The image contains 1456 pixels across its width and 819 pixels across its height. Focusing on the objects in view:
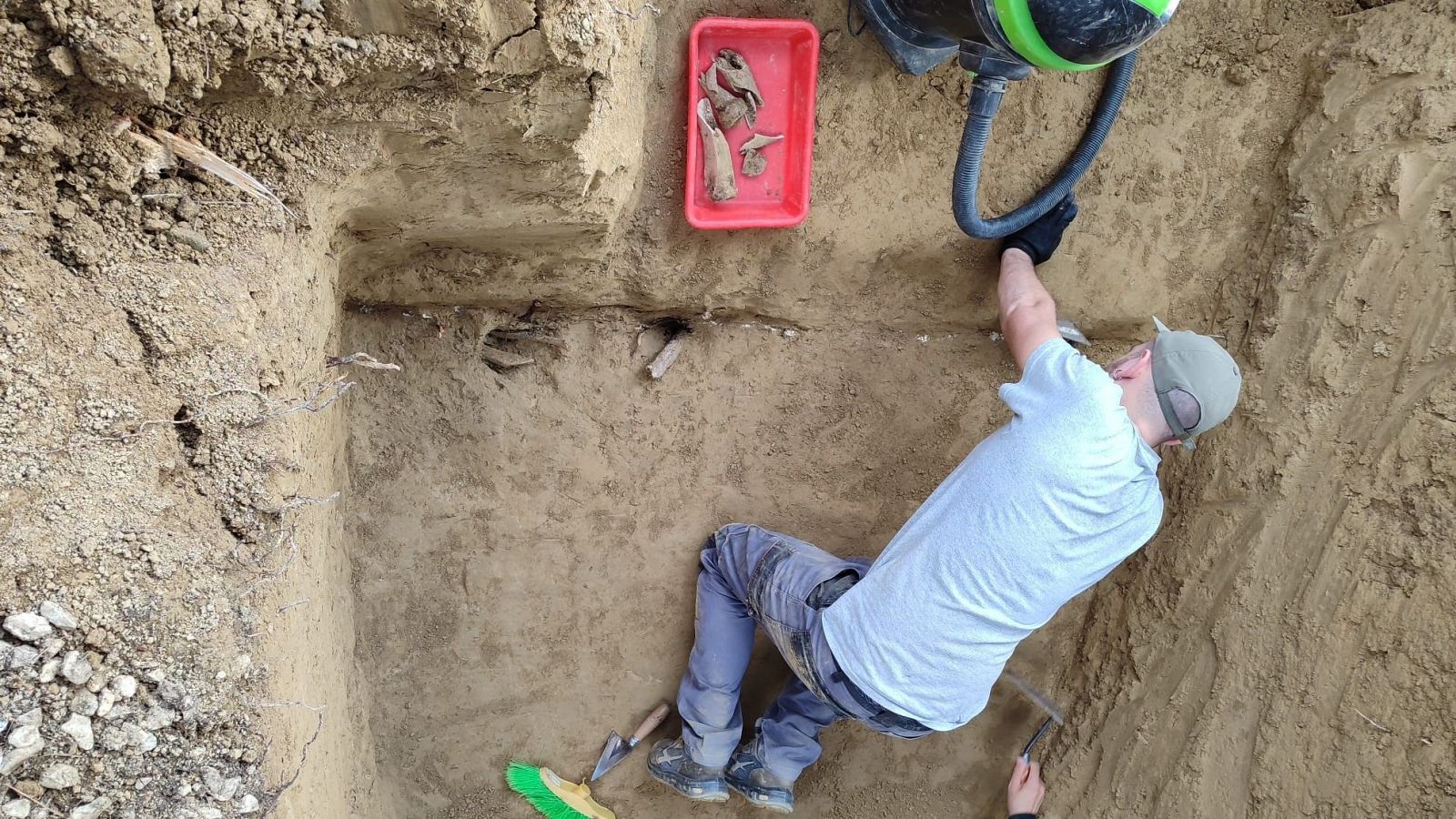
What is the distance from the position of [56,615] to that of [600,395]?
4.64 ft

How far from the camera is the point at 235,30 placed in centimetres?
136

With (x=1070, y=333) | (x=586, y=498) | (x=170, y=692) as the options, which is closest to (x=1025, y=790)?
(x=1070, y=333)

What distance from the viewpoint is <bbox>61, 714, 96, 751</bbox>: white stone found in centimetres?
135

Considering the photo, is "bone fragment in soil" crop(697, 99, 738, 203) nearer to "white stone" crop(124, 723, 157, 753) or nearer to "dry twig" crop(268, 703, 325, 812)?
"dry twig" crop(268, 703, 325, 812)

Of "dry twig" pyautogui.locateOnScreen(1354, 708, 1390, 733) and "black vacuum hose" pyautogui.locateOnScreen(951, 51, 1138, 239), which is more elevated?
"black vacuum hose" pyautogui.locateOnScreen(951, 51, 1138, 239)

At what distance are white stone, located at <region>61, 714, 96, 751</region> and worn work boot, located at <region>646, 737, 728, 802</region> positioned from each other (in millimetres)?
1544

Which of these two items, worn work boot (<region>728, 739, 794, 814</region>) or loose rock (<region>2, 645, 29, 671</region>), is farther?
worn work boot (<region>728, 739, 794, 814</region>)

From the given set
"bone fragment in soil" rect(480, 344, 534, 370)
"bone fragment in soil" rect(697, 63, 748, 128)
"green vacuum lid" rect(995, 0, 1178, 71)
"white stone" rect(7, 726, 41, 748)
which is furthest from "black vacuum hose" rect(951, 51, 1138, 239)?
"white stone" rect(7, 726, 41, 748)

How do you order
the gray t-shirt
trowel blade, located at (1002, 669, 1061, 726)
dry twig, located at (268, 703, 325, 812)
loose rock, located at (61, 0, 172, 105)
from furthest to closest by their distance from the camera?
trowel blade, located at (1002, 669, 1061, 726) → the gray t-shirt → dry twig, located at (268, 703, 325, 812) → loose rock, located at (61, 0, 172, 105)

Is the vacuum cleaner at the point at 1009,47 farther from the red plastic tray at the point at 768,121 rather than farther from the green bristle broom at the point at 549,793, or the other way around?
the green bristle broom at the point at 549,793

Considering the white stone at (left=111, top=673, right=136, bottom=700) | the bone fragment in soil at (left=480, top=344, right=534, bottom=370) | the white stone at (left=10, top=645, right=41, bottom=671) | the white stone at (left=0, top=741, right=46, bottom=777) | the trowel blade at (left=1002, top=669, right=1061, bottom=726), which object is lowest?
the trowel blade at (left=1002, top=669, right=1061, bottom=726)

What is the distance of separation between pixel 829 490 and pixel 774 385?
1.26 feet

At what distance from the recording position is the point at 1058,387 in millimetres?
1732

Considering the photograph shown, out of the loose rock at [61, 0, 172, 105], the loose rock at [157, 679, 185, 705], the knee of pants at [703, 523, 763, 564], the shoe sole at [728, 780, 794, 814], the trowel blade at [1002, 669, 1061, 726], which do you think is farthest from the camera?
the trowel blade at [1002, 669, 1061, 726]
